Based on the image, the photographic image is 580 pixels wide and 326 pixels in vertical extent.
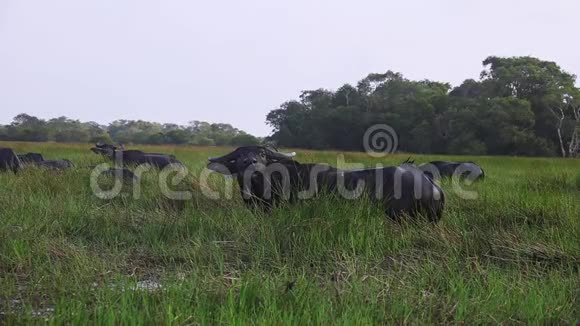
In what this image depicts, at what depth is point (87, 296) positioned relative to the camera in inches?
99.2

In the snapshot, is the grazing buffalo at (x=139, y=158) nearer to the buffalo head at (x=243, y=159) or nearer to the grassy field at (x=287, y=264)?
the buffalo head at (x=243, y=159)

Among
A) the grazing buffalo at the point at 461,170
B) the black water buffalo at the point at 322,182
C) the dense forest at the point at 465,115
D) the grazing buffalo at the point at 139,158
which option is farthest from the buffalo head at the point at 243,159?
the dense forest at the point at 465,115

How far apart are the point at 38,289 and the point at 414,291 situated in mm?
1863

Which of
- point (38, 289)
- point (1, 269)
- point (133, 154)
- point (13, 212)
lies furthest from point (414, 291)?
point (133, 154)

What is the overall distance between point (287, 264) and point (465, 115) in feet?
92.3

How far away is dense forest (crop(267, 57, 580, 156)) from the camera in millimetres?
28656

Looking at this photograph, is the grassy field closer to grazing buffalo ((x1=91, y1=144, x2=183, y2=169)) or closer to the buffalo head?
the buffalo head

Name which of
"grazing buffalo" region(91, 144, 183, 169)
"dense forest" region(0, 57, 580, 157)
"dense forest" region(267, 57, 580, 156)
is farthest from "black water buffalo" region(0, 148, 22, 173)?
"dense forest" region(267, 57, 580, 156)

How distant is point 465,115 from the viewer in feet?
96.8

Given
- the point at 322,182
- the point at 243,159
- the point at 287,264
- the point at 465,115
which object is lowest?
the point at 287,264

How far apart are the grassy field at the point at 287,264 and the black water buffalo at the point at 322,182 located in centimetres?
27

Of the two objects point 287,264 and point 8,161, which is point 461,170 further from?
point 287,264

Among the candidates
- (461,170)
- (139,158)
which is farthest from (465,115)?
(139,158)

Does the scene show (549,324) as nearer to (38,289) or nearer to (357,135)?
(38,289)
